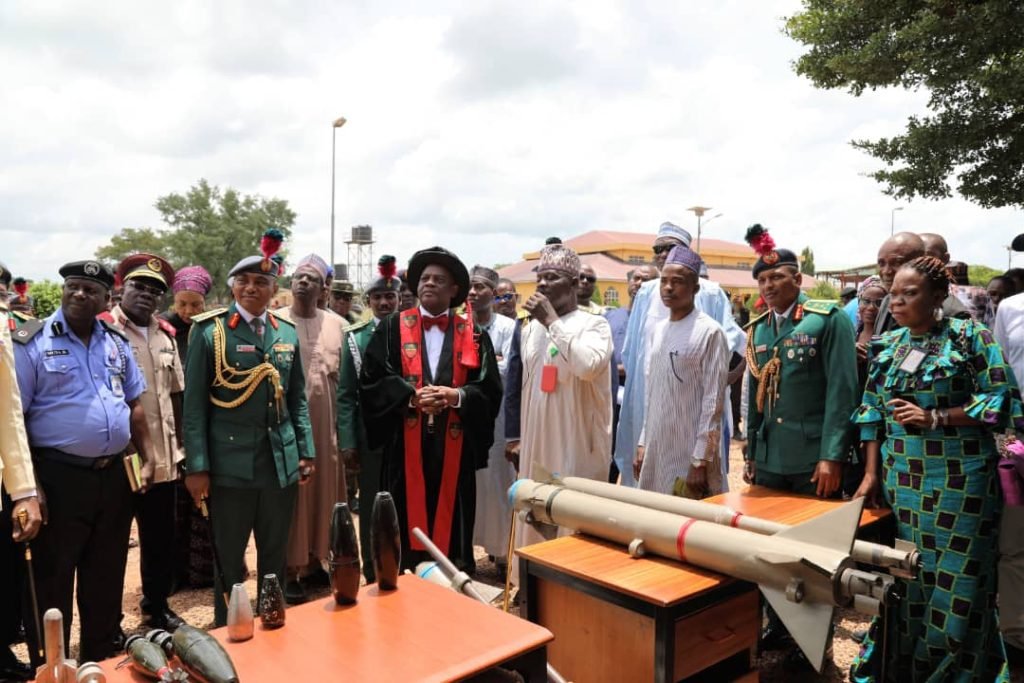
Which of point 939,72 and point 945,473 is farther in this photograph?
point 939,72

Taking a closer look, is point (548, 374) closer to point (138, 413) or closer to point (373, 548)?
point (373, 548)

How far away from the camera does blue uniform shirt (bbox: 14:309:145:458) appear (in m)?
3.53

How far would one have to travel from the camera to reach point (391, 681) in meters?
1.92

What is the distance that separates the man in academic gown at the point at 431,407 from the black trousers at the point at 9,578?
1987mm

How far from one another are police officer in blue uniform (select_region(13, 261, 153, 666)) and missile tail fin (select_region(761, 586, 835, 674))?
3.27 metres

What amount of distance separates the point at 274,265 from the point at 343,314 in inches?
119

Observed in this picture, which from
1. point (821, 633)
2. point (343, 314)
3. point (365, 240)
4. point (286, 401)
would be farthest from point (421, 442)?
point (365, 240)

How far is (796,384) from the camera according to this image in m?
3.82

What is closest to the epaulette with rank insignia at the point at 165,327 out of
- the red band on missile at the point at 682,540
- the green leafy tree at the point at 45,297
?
the red band on missile at the point at 682,540

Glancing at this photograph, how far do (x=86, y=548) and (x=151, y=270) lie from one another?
5.90ft

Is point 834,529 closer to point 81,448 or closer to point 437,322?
point 437,322

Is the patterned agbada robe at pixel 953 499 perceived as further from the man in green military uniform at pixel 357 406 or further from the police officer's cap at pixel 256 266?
the police officer's cap at pixel 256 266

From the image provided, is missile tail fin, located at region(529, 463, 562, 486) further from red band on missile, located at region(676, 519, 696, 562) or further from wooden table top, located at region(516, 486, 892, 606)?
red band on missile, located at region(676, 519, 696, 562)

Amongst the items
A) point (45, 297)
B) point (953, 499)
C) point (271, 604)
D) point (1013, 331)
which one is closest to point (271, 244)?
point (271, 604)
